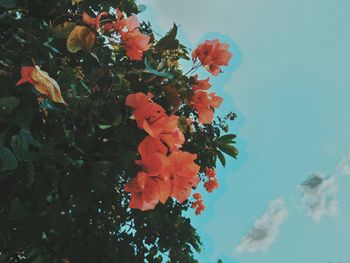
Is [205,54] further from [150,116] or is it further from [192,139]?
[192,139]

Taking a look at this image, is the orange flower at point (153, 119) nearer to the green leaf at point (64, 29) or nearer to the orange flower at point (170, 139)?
the orange flower at point (170, 139)

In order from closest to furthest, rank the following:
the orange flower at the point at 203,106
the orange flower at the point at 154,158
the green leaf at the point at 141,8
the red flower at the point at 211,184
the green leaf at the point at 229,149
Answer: the orange flower at the point at 154,158, the orange flower at the point at 203,106, the green leaf at the point at 229,149, the green leaf at the point at 141,8, the red flower at the point at 211,184

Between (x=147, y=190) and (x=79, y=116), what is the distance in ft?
1.77

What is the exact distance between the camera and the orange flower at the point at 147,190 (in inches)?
45.0

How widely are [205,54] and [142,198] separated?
814 millimetres

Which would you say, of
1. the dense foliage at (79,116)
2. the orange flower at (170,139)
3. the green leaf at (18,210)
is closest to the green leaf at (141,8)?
the dense foliage at (79,116)

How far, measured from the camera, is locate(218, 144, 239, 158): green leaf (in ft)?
8.37

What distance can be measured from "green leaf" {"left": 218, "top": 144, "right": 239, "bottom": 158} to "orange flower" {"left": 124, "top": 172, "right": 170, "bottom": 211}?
141 centimetres

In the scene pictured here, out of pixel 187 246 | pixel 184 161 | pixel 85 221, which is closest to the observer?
pixel 184 161

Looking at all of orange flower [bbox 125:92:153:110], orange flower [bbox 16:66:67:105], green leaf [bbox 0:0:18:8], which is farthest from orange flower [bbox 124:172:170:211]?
green leaf [bbox 0:0:18:8]

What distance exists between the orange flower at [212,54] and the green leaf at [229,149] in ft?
2.97

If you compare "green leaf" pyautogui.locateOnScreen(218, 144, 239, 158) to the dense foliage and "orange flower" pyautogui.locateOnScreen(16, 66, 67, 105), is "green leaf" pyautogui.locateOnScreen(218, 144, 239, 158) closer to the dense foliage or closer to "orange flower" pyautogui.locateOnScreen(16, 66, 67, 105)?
the dense foliage

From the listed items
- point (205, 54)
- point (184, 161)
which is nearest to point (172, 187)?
point (184, 161)

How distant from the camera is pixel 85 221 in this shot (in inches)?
110
